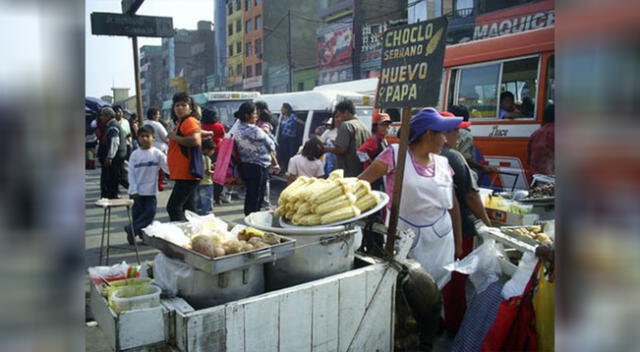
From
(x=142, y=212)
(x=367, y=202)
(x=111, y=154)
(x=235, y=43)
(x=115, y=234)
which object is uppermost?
(x=235, y=43)

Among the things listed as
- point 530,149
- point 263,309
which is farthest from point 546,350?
point 530,149

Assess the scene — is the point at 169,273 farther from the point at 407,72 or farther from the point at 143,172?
the point at 143,172

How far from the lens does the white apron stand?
3396 millimetres

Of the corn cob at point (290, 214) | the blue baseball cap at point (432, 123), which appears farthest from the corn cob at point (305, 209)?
the blue baseball cap at point (432, 123)

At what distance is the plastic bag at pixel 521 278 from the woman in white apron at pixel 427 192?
0.66 meters

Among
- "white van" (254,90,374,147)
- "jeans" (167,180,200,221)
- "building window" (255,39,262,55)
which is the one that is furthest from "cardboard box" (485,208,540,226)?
"building window" (255,39,262,55)

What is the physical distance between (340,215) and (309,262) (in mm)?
340

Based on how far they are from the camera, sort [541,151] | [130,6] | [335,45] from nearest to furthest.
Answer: [541,151] → [130,6] → [335,45]

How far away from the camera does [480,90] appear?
8.73 m

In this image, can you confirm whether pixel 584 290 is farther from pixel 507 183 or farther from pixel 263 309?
pixel 507 183

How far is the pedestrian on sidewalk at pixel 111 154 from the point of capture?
8367 mm

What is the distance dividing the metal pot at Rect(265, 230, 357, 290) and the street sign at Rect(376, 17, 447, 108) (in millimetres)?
995

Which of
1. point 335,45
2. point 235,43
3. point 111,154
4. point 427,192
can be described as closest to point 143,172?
point 111,154

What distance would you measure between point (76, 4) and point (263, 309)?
210 cm
